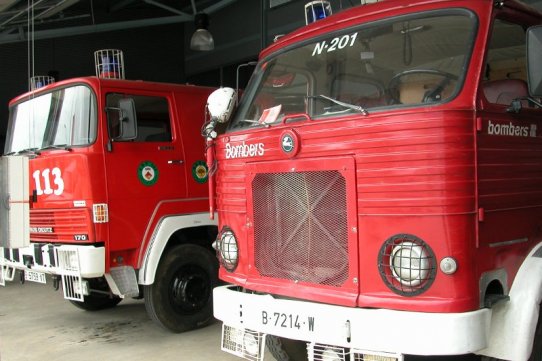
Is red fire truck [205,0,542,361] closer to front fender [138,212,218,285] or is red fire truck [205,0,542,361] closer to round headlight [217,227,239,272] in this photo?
round headlight [217,227,239,272]

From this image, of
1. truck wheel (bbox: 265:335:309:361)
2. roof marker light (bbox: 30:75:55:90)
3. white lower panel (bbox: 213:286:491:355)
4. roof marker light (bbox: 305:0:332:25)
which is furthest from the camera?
roof marker light (bbox: 30:75:55:90)

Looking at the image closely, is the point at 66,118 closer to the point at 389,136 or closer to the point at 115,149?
the point at 115,149

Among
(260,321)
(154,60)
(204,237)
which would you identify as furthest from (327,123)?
(154,60)

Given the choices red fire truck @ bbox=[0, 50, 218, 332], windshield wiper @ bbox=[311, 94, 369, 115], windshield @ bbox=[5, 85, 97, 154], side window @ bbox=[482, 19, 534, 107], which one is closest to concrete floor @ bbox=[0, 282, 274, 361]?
red fire truck @ bbox=[0, 50, 218, 332]

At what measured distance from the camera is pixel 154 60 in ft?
48.7

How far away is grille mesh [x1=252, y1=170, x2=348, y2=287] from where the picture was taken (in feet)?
10.0

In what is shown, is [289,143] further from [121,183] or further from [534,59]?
[121,183]

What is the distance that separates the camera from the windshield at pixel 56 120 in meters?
5.09

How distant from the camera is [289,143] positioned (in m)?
3.21

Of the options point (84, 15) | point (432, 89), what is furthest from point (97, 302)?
point (84, 15)

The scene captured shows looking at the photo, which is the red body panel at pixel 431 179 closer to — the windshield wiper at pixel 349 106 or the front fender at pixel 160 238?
the windshield wiper at pixel 349 106

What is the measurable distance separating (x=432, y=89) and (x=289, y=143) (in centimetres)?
85

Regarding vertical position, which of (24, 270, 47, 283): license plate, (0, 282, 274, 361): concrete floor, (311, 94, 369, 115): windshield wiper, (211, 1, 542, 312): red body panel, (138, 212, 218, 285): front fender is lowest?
(0, 282, 274, 361): concrete floor

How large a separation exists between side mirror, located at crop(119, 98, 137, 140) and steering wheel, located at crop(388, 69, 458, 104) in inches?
104
